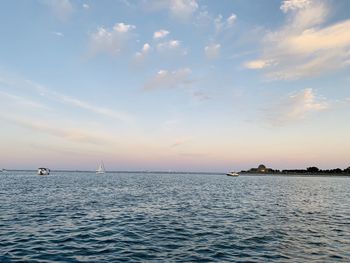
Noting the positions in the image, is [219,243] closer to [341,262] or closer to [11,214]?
[341,262]

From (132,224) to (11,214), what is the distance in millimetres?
16521

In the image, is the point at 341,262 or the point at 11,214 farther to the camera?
the point at 11,214

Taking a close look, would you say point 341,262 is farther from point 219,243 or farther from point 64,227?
point 64,227

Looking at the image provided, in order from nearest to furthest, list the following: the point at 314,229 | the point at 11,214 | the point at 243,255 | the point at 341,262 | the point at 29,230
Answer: the point at 341,262 → the point at 243,255 → the point at 29,230 → the point at 314,229 → the point at 11,214

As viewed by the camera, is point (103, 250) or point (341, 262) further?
point (103, 250)

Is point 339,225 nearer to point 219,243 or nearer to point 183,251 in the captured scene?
point 219,243

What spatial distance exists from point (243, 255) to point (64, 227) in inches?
706

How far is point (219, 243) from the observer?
25141mm

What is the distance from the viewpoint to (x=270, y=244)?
981 inches

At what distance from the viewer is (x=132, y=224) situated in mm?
33094

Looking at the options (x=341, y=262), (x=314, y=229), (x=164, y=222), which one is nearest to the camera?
(x=341, y=262)

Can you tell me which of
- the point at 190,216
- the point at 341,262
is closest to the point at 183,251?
the point at 341,262

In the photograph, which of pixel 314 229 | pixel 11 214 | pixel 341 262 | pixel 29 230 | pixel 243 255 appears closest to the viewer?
pixel 341 262

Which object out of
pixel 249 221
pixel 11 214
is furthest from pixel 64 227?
pixel 249 221
